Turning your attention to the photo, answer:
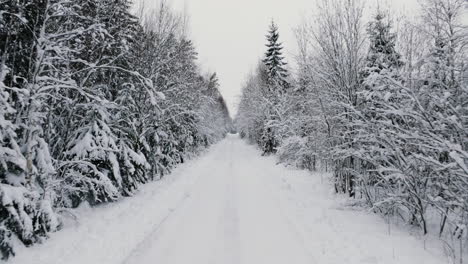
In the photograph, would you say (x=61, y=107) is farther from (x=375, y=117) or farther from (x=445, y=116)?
(x=445, y=116)

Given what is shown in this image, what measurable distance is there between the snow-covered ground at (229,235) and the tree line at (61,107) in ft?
2.10

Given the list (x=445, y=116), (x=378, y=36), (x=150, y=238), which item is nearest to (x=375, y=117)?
(x=445, y=116)

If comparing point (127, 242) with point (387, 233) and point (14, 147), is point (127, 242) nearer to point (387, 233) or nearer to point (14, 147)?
point (14, 147)

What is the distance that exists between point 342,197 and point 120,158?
25.8ft

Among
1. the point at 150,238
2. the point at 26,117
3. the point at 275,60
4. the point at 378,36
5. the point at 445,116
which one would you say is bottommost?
the point at 150,238

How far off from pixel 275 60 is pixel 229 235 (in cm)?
2562

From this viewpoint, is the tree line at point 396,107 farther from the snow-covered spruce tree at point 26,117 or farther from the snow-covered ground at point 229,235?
the snow-covered spruce tree at point 26,117

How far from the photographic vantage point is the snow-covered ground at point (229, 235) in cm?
550

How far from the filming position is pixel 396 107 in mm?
6746

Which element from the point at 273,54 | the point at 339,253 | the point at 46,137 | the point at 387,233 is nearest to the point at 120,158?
the point at 46,137

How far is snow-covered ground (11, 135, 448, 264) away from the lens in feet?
18.0

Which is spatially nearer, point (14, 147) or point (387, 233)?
point (14, 147)

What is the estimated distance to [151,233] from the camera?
682 centimetres

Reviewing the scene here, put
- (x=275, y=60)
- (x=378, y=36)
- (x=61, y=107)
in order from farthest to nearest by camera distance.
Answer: (x=275, y=60)
(x=378, y=36)
(x=61, y=107)
